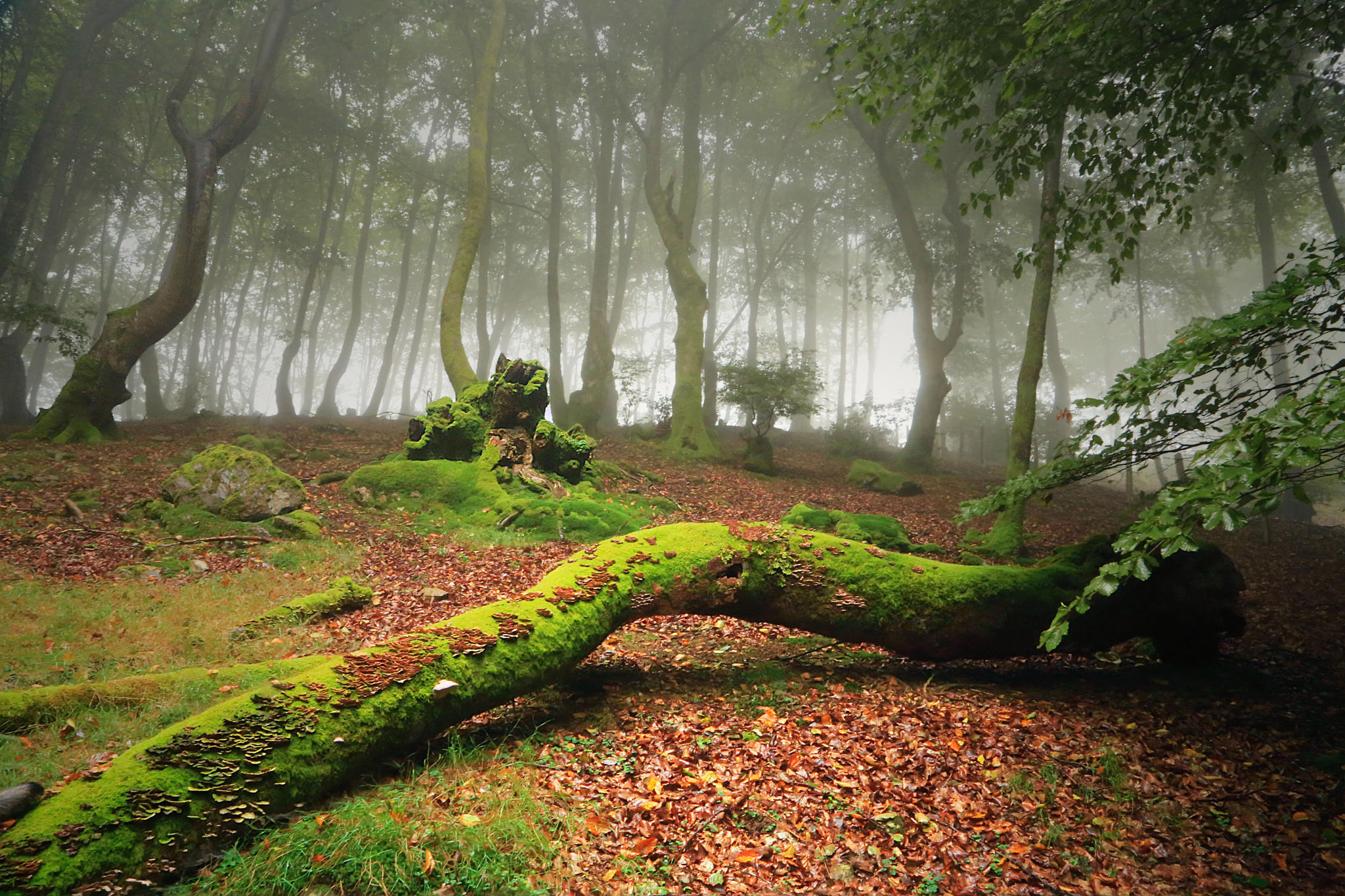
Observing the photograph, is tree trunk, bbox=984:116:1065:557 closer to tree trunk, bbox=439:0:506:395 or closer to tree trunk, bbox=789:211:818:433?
tree trunk, bbox=439:0:506:395

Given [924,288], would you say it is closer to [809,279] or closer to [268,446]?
[809,279]

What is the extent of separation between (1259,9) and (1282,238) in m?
34.3

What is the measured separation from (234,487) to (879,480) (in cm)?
1407

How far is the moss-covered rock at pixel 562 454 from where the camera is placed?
38.8 feet

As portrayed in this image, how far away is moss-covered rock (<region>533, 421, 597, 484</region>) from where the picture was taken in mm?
11836

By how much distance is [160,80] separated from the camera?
20.4 metres

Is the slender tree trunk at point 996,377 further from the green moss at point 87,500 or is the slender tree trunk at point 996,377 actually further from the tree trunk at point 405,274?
the green moss at point 87,500

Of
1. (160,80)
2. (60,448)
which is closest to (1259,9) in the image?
(60,448)

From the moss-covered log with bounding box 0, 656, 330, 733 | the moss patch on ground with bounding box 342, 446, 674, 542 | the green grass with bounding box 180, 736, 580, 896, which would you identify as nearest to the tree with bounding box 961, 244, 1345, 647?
the green grass with bounding box 180, 736, 580, 896

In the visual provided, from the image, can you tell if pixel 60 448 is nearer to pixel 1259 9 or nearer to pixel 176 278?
pixel 176 278

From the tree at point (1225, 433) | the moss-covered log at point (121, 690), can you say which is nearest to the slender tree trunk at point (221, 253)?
the moss-covered log at point (121, 690)

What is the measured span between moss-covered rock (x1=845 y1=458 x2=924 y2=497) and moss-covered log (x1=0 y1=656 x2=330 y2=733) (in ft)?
44.8

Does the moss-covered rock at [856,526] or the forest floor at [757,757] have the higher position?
the moss-covered rock at [856,526]

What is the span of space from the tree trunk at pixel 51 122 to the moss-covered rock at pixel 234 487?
9.93 metres
